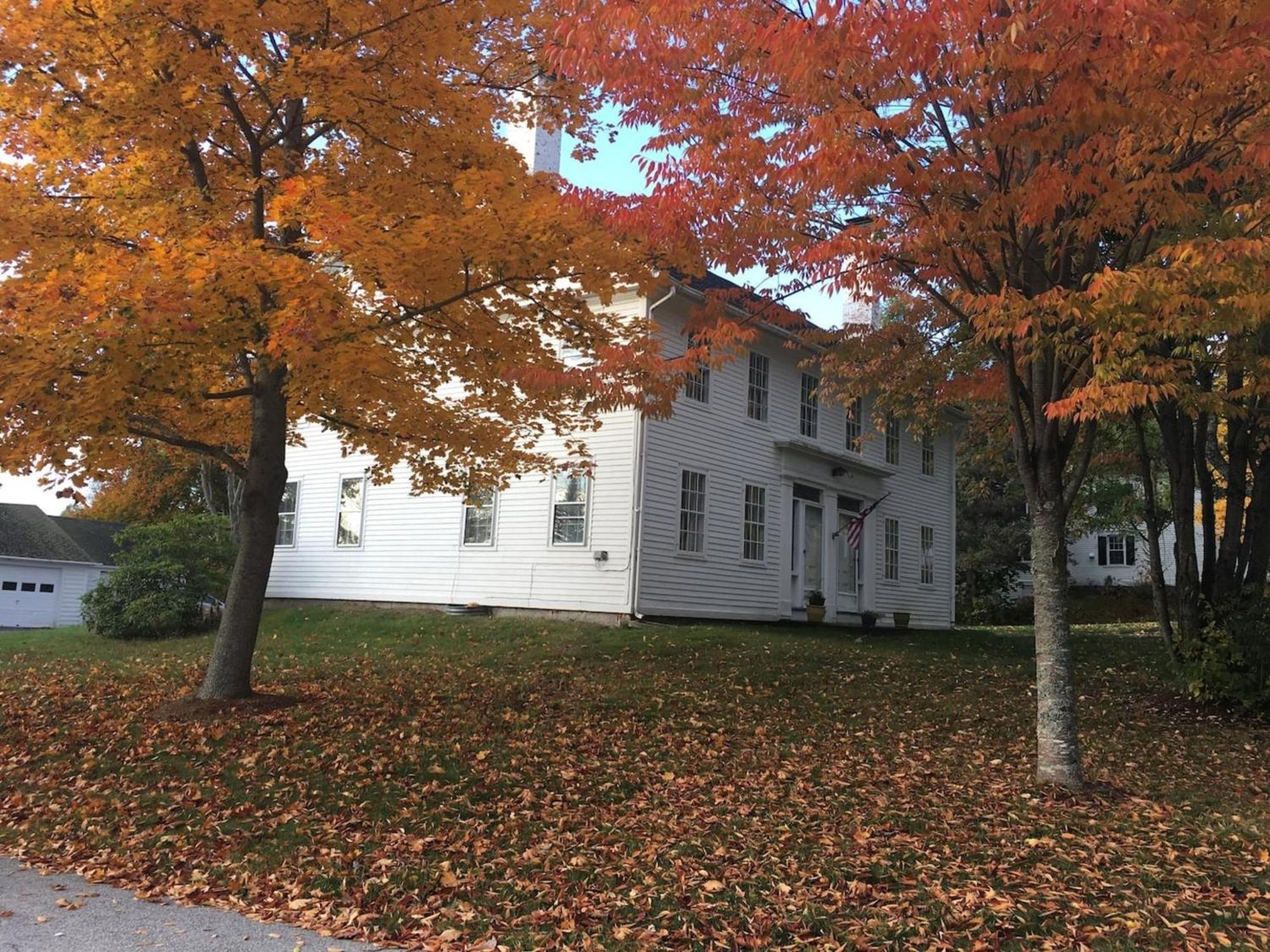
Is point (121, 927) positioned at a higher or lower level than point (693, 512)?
lower

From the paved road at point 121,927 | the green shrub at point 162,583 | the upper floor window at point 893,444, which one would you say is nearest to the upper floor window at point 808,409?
the upper floor window at point 893,444

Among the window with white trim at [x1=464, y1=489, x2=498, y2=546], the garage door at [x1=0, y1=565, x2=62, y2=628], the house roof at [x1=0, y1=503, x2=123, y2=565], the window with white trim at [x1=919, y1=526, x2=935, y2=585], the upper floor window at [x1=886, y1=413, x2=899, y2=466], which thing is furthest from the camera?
the house roof at [x1=0, y1=503, x2=123, y2=565]

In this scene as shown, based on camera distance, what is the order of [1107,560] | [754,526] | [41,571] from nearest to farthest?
1. [754,526]
2. [41,571]
3. [1107,560]

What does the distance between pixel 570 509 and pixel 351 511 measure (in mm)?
5694

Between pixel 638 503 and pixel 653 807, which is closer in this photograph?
pixel 653 807

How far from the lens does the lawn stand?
185 inches

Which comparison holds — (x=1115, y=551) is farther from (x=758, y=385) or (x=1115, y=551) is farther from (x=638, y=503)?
(x=638, y=503)

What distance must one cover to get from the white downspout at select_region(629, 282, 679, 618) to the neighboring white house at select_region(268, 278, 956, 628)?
24 millimetres

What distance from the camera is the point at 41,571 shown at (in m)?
32.4

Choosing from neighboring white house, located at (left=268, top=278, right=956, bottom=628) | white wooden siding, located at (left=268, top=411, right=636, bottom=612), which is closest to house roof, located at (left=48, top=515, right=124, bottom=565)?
white wooden siding, located at (left=268, top=411, right=636, bottom=612)

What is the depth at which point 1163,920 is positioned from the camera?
14.9 ft

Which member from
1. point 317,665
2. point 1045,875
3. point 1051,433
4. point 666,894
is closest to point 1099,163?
point 1051,433

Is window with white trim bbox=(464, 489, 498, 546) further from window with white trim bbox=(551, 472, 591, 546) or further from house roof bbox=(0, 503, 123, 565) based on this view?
house roof bbox=(0, 503, 123, 565)

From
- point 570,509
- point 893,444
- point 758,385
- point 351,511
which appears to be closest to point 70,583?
point 351,511
